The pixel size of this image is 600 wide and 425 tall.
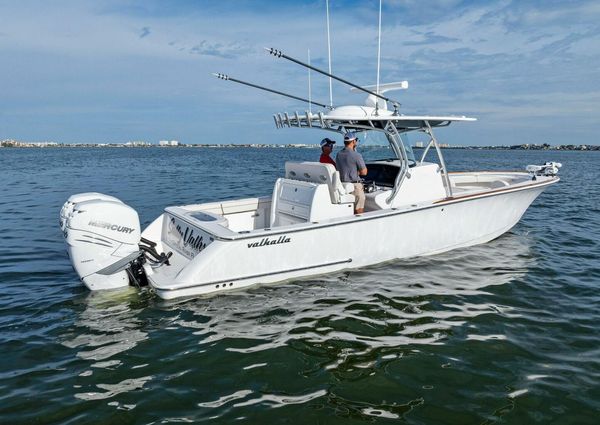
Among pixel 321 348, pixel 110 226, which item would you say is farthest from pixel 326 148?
pixel 321 348

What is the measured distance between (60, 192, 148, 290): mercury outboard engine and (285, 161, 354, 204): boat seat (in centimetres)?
310

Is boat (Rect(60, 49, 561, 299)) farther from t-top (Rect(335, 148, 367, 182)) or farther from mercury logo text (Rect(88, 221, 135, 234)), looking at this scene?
t-top (Rect(335, 148, 367, 182))

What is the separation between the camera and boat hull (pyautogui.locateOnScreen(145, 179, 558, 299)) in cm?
608

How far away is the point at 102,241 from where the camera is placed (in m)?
5.99

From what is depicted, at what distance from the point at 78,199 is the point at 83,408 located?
3.31 meters

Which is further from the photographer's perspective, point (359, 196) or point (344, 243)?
point (359, 196)

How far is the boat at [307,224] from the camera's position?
6.05m

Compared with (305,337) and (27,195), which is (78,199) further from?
(27,195)

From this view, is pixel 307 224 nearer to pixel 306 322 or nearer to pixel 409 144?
pixel 306 322

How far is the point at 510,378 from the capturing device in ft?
14.3

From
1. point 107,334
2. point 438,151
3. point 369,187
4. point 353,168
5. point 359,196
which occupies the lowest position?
point 107,334

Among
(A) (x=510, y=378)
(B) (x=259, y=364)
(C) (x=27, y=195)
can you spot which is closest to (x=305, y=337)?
(B) (x=259, y=364)

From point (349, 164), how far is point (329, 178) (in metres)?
0.50

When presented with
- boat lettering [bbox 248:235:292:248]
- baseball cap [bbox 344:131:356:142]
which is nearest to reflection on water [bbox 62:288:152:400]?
boat lettering [bbox 248:235:292:248]
